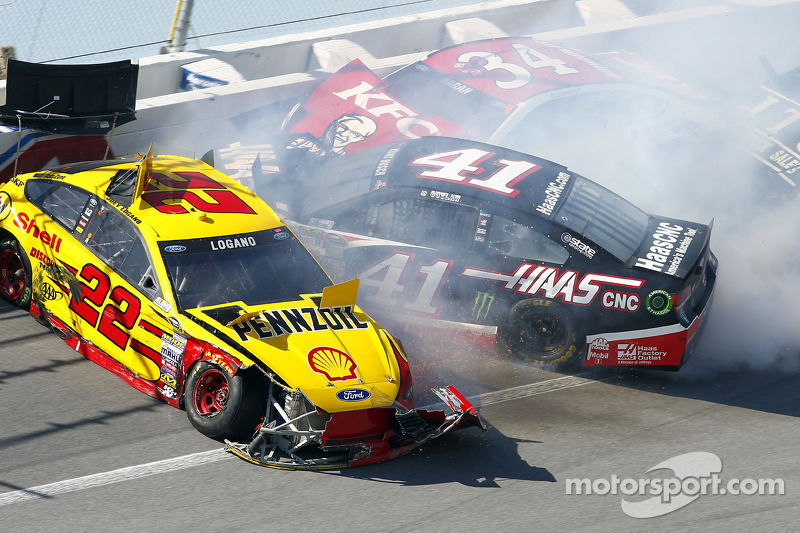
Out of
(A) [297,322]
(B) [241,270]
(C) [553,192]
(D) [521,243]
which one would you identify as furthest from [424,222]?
(A) [297,322]

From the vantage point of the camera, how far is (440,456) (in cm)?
582

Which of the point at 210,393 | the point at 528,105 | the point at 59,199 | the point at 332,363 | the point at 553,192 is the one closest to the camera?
the point at 332,363

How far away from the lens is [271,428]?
17.8 ft

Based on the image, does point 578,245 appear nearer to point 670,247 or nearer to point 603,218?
point 603,218

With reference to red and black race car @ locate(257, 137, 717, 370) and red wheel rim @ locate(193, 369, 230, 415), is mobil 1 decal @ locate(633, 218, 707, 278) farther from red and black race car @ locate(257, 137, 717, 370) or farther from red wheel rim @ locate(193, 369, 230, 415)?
red wheel rim @ locate(193, 369, 230, 415)

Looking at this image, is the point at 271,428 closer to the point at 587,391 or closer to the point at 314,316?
the point at 314,316

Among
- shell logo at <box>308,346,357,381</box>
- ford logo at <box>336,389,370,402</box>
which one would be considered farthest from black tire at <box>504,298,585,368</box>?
ford logo at <box>336,389,370,402</box>

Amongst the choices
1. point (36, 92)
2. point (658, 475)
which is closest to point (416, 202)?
point (658, 475)

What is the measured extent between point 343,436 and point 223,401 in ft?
2.85

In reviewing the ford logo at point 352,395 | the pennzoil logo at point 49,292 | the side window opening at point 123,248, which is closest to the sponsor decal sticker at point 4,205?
the pennzoil logo at point 49,292

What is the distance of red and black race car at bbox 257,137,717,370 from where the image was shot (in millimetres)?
6898

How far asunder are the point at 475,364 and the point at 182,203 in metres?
2.65

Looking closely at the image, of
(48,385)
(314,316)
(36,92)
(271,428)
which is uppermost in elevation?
(36,92)

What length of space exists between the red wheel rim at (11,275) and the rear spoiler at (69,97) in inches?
58.1
